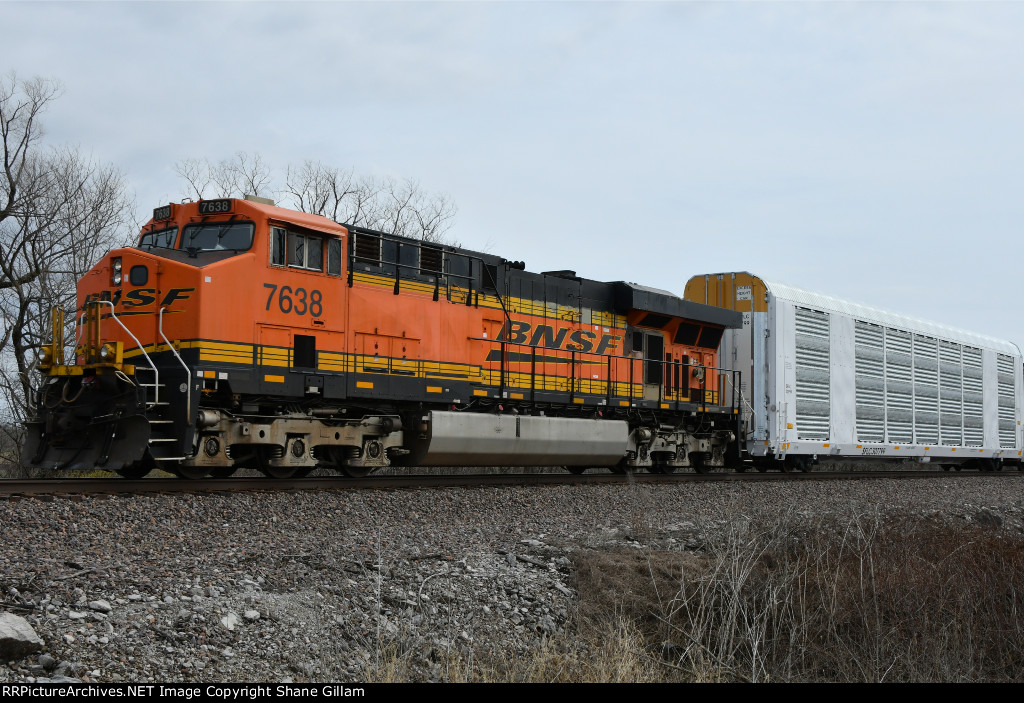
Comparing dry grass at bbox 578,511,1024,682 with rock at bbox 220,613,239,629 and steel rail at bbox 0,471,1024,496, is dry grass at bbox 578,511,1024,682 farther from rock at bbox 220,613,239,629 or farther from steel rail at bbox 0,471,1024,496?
steel rail at bbox 0,471,1024,496

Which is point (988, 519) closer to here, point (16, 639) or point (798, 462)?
point (798, 462)

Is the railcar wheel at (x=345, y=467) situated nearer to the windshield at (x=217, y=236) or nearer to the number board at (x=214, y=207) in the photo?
the windshield at (x=217, y=236)

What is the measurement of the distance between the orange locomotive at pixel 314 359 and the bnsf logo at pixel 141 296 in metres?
0.02

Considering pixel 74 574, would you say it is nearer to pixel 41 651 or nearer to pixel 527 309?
pixel 41 651

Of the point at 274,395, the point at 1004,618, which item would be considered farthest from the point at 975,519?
the point at 274,395

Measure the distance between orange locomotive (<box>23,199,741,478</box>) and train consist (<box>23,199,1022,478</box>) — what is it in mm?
27

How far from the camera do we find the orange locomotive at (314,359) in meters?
9.84

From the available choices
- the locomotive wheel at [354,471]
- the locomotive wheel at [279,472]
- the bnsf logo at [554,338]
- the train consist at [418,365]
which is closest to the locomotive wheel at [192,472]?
the train consist at [418,365]

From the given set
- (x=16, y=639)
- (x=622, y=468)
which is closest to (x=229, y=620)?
(x=16, y=639)

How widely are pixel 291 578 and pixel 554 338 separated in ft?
30.7

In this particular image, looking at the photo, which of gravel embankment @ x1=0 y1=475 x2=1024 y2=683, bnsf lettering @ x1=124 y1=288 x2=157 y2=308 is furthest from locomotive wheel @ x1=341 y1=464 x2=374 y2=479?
bnsf lettering @ x1=124 y1=288 x2=157 y2=308

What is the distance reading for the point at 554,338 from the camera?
15.1 meters

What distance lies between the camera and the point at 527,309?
47.9 feet

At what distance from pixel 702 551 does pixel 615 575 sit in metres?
1.67
